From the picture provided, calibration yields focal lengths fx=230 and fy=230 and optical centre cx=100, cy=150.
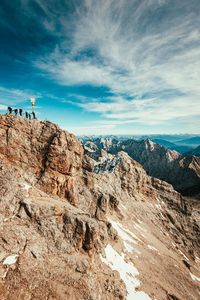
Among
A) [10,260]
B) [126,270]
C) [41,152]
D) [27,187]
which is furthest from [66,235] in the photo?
[41,152]

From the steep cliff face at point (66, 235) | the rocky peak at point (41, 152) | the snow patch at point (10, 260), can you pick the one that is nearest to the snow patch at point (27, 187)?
the steep cliff face at point (66, 235)

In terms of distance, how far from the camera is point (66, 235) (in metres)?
37.1

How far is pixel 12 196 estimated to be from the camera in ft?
126

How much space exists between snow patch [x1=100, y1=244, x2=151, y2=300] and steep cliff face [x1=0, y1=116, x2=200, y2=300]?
0.02 metres

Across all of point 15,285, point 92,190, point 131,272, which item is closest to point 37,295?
point 15,285

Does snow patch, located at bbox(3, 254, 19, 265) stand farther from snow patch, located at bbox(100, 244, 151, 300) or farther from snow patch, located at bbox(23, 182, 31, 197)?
snow patch, located at bbox(100, 244, 151, 300)

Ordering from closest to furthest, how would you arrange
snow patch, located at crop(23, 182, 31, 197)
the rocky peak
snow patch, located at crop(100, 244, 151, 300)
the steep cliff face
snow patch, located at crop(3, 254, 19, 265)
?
snow patch, located at crop(3, 254, 19, 265) < the steep cliff face < snow patch, located at crop(100, 244, 151, 300) < snow patch, located at crop(23, 182, 31, 197) < the rocky peak

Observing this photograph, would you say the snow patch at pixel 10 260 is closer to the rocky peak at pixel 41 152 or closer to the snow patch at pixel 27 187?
the snow patch at pixel 27 187

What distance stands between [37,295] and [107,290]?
10.9 m

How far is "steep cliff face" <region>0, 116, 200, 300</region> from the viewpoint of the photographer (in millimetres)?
29125

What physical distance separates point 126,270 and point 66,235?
14.1 m

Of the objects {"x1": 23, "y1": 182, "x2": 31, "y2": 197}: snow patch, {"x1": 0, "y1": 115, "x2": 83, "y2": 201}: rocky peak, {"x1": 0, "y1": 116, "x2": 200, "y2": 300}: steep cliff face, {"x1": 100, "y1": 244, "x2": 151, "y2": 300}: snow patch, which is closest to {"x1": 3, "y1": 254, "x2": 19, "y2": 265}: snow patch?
{"x1": 0, "y1": 116, "x2": 200, "y2": 300}: steep cliff face

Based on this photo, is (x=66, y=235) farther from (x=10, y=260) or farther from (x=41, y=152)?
(x=41, y=152)

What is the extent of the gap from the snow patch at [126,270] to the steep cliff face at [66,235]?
2 cm
